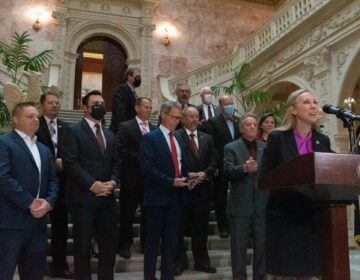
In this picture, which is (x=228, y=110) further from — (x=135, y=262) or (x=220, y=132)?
(x=135, y=262)

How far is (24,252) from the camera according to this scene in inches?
113

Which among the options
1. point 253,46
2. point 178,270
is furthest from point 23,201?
point 253,46

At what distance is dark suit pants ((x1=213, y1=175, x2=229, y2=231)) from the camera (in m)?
4.88

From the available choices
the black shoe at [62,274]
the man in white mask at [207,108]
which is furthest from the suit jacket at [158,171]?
the man in white mask at [207,108]

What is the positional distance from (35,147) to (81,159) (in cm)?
43

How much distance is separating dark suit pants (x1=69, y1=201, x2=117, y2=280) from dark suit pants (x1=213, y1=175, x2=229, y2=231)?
176 centimetres

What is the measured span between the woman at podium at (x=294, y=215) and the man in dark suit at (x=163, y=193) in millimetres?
1412

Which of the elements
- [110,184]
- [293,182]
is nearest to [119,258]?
[110,184]

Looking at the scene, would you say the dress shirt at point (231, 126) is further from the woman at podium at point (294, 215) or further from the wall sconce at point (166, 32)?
the wall sconce at point (166, 32)

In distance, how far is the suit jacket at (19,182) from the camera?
281cm

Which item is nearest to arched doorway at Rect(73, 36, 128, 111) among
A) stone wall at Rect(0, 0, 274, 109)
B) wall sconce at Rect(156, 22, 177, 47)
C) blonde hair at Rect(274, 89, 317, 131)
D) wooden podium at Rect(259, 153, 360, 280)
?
stone wall at Rect(0, 0, 274, 109)

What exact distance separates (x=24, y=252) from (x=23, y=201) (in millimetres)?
372

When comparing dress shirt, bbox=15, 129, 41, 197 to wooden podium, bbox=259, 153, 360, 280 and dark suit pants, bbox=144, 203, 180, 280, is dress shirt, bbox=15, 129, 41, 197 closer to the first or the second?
dark suit pants, bbox=144, 203, 180, 280

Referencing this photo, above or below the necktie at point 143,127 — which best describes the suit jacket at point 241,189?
below
